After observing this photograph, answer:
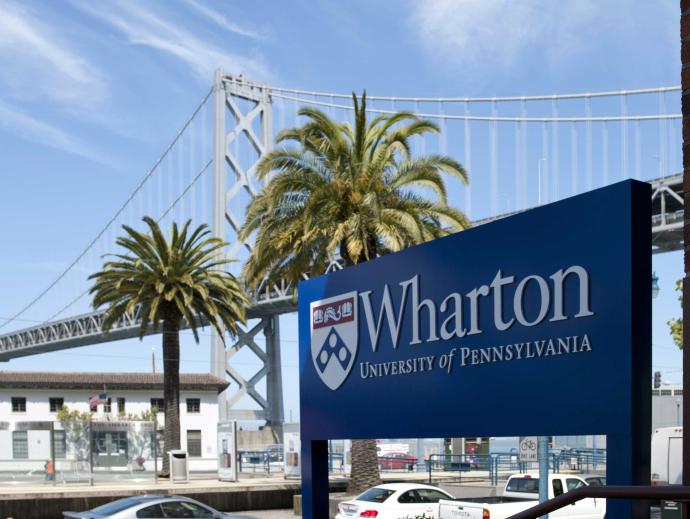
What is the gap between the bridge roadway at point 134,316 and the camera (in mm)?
56125

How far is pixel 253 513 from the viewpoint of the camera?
29906mm

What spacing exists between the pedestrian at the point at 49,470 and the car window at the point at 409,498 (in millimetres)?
15838

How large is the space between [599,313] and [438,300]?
1937mm

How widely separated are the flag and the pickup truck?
39.5m

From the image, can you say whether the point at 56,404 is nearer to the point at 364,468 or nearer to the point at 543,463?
the point at 364,468

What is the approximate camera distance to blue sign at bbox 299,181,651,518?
6.39m

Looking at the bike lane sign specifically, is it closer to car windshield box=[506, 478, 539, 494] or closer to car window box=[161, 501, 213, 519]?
car windshield box=[506, 478, 539, 494]

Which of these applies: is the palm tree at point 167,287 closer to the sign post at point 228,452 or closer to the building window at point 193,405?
the sign post at point 228,452

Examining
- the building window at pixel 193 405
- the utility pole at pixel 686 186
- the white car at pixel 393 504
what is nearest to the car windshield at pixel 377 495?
the white car at pixel 393 504

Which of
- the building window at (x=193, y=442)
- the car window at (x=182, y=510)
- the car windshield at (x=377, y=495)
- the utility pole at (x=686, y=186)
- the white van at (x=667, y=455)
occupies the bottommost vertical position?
the building window at (x=193, y=442)

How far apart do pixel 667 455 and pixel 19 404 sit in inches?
2045

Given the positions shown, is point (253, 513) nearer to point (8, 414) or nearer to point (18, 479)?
point (18, 479)

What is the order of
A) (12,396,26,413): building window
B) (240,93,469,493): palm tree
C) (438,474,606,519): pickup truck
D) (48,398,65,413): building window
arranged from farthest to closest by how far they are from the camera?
(48,398,65,413): building window → (12,396,26,413): building window → (240,93,469,493): palm tree → (438,474,606,519): pickup truck

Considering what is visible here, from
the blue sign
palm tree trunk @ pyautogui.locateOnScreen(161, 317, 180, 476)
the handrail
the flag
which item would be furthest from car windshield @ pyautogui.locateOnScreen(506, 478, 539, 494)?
the flag
